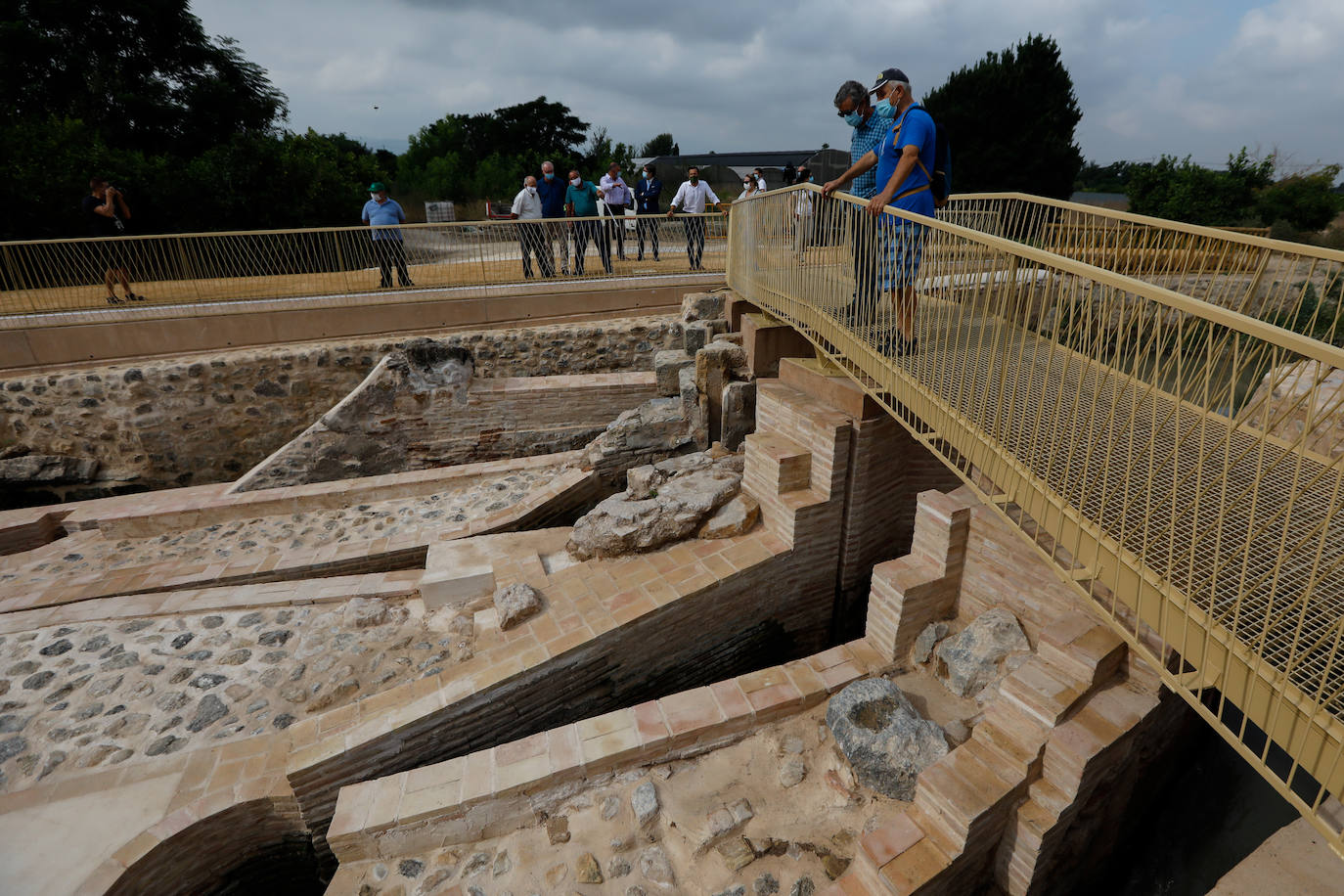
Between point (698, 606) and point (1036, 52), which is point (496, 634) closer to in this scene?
point (698, 606)

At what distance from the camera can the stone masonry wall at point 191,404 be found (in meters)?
8.21

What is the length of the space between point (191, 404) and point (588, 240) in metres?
5.85

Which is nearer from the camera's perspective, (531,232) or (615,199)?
(531,232)

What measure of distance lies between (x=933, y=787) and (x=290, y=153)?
1902 centimetres

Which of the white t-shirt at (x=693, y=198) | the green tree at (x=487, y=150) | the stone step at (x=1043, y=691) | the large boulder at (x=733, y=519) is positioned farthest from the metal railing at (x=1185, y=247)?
the green tree at (x=487, y=150)

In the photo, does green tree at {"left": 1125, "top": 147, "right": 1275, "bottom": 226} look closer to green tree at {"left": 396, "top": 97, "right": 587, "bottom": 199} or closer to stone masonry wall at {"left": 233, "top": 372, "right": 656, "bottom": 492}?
stone masonry wall at {"left": 233, "top": 372, "right": 656, "bottom": 492}

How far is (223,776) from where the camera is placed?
378cm

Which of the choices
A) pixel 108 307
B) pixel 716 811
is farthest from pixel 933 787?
pixel 108 307

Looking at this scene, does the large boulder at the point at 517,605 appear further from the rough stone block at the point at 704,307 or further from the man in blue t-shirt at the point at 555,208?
the man in blue t-shirt at the point at 555,208

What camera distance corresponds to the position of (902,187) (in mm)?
4137

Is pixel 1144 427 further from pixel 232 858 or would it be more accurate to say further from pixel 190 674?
pixel 190 674

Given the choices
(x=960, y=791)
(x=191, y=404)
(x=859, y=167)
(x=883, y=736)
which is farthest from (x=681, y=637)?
(x=191, y=404)

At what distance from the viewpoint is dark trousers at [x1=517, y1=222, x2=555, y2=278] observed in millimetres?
9836

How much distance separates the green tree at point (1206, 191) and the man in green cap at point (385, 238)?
67.1ft
